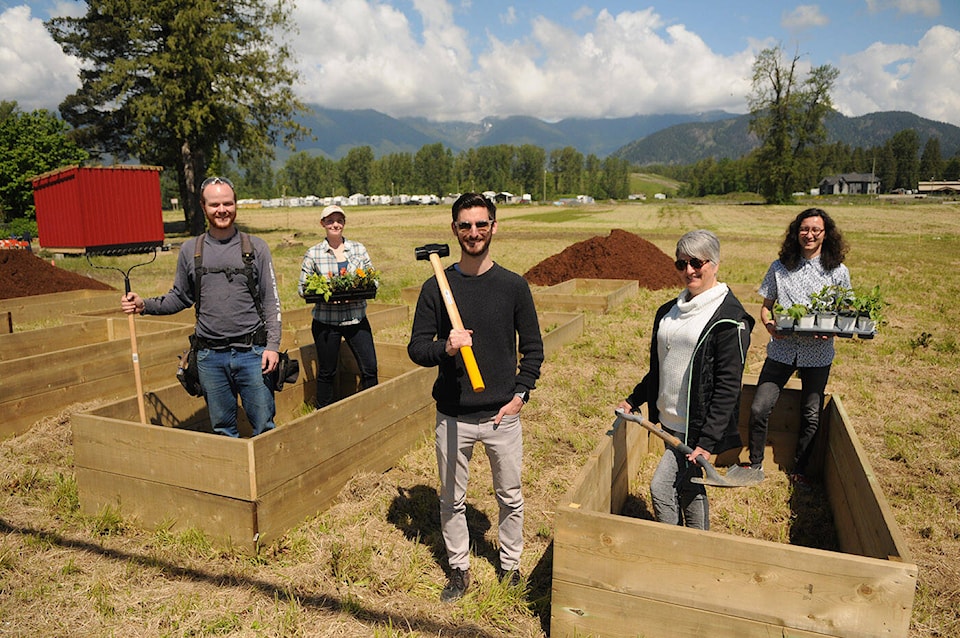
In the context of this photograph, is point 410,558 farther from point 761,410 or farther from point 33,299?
point 33,299

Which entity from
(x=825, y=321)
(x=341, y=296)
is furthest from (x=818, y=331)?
(x=341, y=296)

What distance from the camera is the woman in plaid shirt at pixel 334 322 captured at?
220 inches

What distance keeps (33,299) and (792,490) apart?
11.4 meters

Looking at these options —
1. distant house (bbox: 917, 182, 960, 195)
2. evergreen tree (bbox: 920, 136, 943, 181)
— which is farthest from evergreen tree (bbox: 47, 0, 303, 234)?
evergreen tree (bbox: 920, 136, 943, 181)

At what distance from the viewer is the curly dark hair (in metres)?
4.71

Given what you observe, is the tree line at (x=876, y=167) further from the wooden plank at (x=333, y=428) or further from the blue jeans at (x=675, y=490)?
the blue jeans at (x=675, y=490)

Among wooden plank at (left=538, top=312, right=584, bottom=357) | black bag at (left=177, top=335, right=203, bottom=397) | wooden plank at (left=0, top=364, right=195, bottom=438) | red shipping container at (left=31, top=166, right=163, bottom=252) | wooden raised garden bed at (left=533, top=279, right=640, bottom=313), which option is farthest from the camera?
red shipping container at (left=31, top=166, right=163, bottom=252)

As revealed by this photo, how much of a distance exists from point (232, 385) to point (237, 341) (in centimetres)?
36

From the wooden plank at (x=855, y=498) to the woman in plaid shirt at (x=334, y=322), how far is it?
3.72 meters

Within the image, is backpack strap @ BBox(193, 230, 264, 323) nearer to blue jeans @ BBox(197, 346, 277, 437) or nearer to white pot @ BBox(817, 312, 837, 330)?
blue jeans @ BBox(197, 346, 277, 437)

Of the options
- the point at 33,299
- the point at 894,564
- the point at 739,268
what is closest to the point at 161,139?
the point at 33,299

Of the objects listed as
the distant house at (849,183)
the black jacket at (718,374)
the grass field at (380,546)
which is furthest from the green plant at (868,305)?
the distant house at (849,183)

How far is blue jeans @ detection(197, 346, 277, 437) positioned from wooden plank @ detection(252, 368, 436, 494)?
0.41 metres

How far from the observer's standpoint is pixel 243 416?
237 inches
